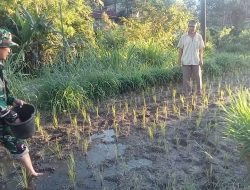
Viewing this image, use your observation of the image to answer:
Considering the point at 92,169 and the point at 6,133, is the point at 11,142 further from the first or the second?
the point at 92,169

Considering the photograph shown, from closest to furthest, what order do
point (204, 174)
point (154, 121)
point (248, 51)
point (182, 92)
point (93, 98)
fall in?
point (204, 174), point (154, 121), point (93, 98), point (182, 92), point (248, 51)

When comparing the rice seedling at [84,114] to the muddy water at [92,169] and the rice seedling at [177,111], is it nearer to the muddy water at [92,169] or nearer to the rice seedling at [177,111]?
the muddy water at [92,169]

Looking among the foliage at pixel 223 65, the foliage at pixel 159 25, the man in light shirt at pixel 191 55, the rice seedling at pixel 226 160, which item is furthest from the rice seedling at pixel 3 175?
the foliage at pixel 159 25

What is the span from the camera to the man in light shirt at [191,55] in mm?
7805

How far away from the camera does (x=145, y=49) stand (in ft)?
33.8

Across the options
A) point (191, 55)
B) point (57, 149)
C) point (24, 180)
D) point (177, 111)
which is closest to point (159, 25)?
point (191, 55)

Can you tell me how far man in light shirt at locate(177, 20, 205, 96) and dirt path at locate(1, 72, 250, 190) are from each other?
1109 millimetres

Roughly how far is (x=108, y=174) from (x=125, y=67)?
484 cm

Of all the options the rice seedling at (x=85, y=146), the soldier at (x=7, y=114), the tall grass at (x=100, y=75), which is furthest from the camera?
the tall grass at (x=100, y=75)

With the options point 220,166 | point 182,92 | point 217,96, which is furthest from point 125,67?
point 220,166

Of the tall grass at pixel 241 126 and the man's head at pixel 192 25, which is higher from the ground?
the man's head at pixel 192 25

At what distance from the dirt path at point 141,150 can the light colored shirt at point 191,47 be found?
1210 millimetres

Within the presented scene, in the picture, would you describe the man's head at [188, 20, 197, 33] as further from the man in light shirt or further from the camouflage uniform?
the camouflage uniform

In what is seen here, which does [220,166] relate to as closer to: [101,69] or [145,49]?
[101,69]
